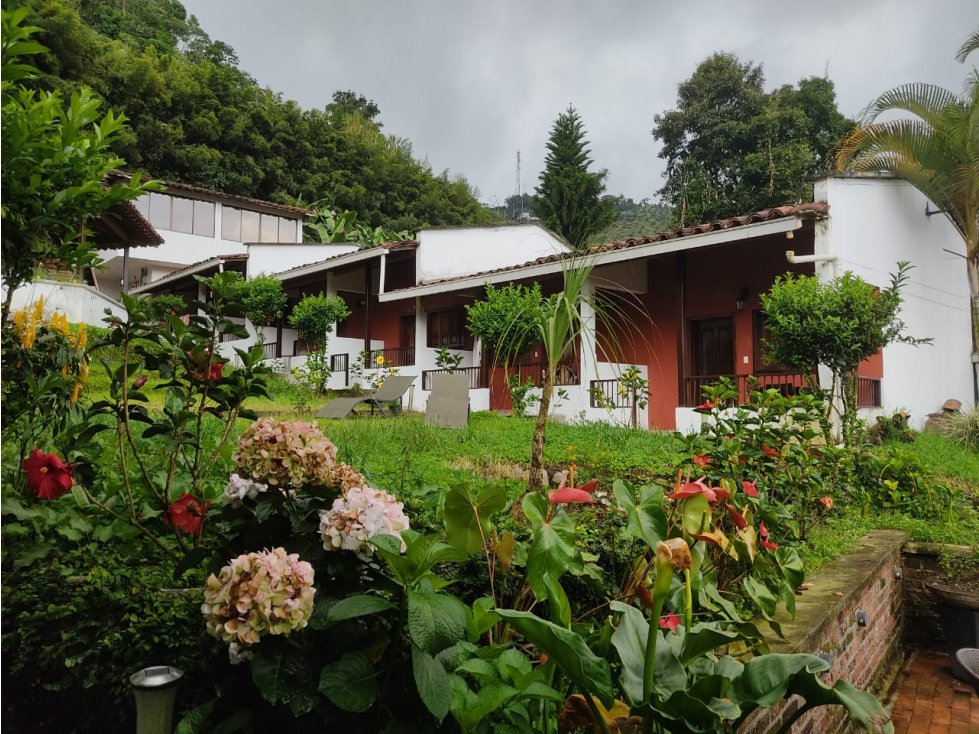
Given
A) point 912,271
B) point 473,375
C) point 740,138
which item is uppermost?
point 740,138

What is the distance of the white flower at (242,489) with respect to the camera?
1.49 m

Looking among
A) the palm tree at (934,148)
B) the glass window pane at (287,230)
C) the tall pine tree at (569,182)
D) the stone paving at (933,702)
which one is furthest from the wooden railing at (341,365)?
the tall pine tree at (569,182)

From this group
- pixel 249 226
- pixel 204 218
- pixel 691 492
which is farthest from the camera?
pixel 249 226

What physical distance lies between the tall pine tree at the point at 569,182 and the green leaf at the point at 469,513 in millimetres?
25765

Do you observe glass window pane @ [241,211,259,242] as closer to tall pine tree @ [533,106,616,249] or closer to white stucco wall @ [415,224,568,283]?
tall pine tree @ [533,106,616,249]

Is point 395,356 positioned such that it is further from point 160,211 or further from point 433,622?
point 433,622

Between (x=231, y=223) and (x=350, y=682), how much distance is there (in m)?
26.1

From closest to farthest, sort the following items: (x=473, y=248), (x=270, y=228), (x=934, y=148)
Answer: (x=934, y=148) → (x=473, y=248) → (x=270, y=228)

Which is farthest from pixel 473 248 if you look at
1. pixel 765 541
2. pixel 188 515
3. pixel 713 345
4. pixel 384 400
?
pixel 188 515

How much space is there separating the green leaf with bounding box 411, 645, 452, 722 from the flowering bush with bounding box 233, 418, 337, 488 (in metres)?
0.47

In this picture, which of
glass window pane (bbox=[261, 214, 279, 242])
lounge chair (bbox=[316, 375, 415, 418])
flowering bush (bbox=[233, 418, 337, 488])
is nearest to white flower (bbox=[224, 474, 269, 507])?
flowering bush (bbox=[233, 418, 337, 488])

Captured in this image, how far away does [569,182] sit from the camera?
26969mm

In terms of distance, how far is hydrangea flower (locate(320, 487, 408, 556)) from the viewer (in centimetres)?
133

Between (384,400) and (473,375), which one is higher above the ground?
(473,375)
